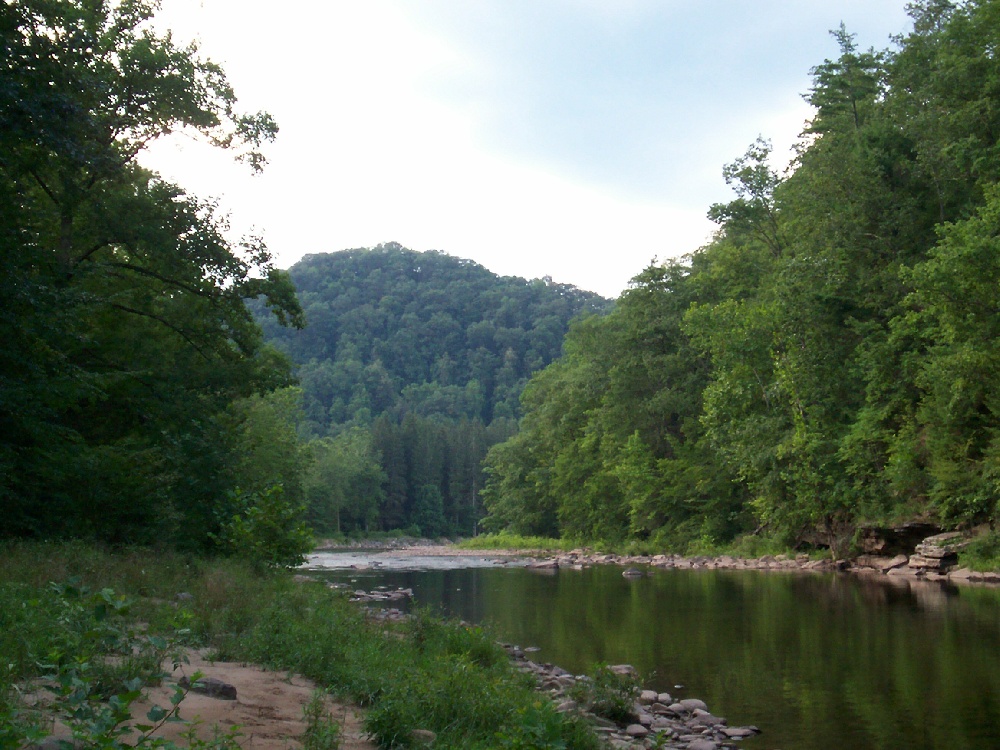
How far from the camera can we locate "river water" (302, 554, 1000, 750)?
9.74 m

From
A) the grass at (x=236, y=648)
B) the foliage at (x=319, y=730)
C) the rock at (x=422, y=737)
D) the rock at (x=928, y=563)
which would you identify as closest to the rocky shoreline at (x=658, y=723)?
the grass at (x=236, y=648)

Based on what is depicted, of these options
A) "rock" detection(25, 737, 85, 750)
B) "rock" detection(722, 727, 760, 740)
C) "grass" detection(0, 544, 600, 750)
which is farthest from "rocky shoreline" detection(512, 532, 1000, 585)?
"rock" detection(25, 737, 85, 750)

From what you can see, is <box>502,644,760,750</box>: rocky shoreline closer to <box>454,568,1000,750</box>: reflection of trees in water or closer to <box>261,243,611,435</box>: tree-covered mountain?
<box>454,568,1000,750</box>: reflection of trees in water

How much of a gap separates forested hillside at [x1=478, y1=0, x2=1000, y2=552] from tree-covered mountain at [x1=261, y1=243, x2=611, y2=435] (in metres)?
101

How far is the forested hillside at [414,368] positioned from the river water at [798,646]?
76442 mm

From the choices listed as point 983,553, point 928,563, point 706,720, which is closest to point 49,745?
point 706,720

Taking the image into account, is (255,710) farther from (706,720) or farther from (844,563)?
(844,563)

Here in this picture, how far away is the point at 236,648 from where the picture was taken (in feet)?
28.8

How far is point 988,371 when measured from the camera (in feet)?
78.3

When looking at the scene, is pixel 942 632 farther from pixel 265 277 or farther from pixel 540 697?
pixel 265 277

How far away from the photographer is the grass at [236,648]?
5430 millimetres

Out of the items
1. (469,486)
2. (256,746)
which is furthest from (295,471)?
(469,486)

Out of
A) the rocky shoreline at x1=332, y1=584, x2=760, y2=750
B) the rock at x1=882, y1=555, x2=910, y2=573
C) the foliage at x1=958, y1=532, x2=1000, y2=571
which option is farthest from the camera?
the rock at x1=882, y1=555, x2=910, y2=573

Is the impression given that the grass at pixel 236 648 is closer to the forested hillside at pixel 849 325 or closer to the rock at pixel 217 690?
→ the rock at pixel 217 690
